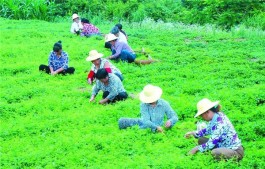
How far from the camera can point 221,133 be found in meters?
8.25

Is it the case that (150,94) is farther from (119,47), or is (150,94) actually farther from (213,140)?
(119,47)

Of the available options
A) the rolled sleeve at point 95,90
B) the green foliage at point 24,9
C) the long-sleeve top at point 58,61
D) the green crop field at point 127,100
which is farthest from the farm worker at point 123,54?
the green foliage at point 24,9

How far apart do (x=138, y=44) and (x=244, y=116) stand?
9554mm

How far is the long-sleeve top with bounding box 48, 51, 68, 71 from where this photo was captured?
14.8 meters

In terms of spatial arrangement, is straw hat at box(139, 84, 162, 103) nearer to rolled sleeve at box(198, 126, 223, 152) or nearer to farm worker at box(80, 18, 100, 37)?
rolled sleeve at box(198, 126, 223, 152)

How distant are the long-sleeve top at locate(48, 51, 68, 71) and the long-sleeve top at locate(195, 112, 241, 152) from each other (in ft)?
24.8

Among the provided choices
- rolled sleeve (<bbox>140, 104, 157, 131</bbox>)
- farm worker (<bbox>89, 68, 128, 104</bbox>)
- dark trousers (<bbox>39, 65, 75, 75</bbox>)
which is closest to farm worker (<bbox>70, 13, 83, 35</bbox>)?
dark trousers (<bbox>39, 65, 75, 75</bbox>)

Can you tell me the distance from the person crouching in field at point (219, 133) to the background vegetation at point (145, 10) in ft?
55.5

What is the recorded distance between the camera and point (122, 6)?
30547 mm

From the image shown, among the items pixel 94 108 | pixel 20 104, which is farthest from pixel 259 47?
pixel 20 104

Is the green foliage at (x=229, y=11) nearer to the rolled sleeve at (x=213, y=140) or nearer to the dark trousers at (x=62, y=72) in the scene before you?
the dark trousers at (x=62, y=72)

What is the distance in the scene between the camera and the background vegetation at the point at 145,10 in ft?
86.3

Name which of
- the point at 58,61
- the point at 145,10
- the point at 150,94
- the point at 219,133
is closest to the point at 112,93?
the point at 150,94

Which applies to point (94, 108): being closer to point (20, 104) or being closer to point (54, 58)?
point (20, 104)
